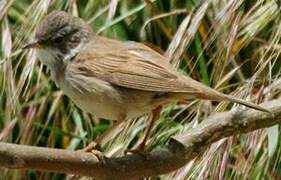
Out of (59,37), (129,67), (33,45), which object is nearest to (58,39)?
(59,37)

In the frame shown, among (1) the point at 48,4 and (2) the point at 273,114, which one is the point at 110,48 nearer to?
A: (1) the point at 48,4

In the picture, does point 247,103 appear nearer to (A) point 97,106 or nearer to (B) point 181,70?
(A) point 97,106

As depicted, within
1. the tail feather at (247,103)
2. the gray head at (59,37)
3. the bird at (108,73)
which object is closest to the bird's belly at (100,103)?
the bird at (108,73)

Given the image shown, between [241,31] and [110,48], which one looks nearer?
[110,48]

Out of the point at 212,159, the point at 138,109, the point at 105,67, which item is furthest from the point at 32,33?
the point at 212,159

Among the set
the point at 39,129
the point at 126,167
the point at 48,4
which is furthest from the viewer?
the point at 39,129

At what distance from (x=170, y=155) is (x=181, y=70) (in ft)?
2.78

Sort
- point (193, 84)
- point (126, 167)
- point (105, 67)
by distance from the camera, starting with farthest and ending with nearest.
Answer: point (105, 67)
point (193, 84)
point (126, 167)

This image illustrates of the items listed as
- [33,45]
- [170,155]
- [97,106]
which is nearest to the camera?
[170,155]

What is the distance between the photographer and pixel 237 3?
297cm

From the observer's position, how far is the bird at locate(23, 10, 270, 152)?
271 centimetres

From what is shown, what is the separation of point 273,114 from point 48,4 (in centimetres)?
90

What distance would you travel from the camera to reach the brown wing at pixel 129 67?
2.72m

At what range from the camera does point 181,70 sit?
131 inches
